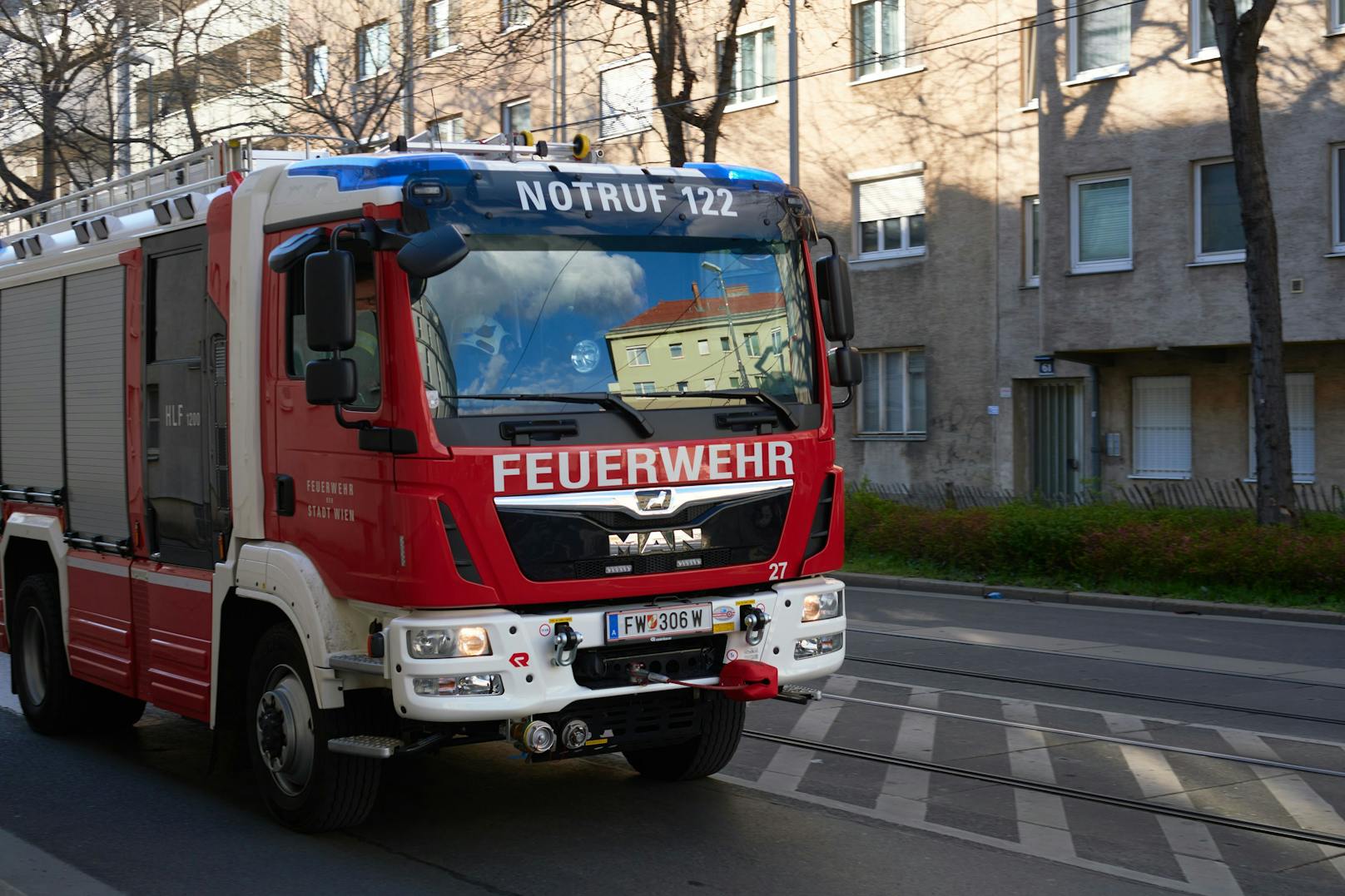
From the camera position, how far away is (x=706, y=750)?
7672 millimetres

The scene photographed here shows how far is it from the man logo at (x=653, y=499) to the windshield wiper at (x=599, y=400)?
233 mm

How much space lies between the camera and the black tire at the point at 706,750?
7.64 metres

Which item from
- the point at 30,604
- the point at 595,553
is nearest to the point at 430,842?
the point at 595,553

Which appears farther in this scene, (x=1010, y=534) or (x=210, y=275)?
(x=1010, y=534)

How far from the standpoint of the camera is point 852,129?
29094 mm

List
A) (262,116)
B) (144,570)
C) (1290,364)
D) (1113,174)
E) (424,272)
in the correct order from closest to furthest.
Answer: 1. (424,272)
2. (144,570)
3. (1290,364)
4. (1113,174)
5. (262,116)

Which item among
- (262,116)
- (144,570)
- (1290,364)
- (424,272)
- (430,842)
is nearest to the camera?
(424,272)

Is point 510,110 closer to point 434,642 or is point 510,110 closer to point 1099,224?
point 1099,224

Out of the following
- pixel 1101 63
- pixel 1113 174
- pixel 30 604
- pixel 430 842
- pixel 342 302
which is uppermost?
pixel 1101 63

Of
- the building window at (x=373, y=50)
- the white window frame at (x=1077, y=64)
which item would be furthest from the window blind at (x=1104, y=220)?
the building window at (x=373, y=50)

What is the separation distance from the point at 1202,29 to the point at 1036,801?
18266mm

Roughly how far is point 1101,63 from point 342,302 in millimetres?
20563

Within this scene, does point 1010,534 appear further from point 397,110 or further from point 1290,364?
point 397,110

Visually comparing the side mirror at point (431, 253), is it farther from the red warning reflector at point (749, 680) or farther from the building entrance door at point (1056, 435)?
the building entrance door at point (1056, 435)
